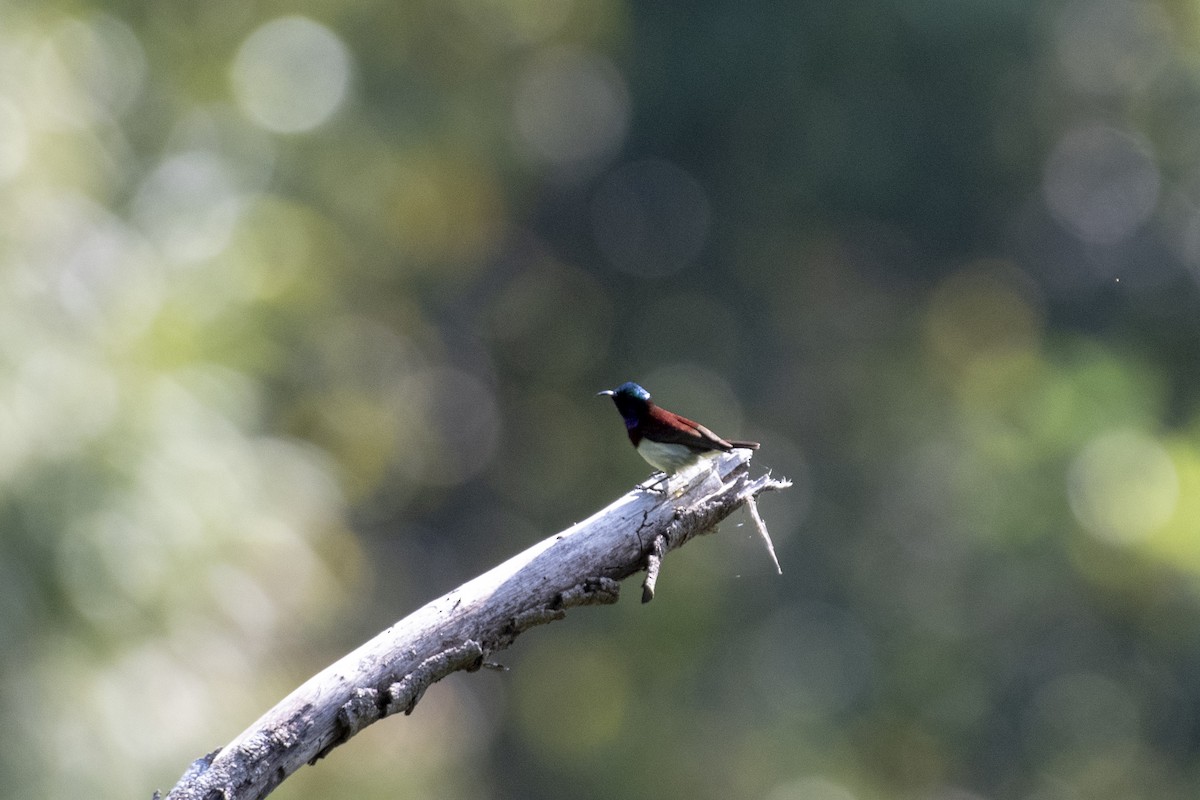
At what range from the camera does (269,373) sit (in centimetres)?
1290

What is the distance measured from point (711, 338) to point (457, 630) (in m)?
12.7

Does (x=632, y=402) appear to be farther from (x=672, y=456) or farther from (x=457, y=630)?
(x=457, y=630)

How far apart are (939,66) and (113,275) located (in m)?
9.72

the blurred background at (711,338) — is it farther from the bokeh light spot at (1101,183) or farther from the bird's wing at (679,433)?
the bird's wing at (679,433)

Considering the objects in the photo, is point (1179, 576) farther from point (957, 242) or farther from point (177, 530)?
point (177, 530)

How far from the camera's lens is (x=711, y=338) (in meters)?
16.0

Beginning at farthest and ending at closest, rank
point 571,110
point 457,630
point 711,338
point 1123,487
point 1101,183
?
point 571,110
point 711,338
point 1101,183
point 1123,487
point 457,630

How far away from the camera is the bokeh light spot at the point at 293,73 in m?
16.8

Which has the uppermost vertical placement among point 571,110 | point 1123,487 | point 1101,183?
point 571,110

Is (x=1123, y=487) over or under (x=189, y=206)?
under

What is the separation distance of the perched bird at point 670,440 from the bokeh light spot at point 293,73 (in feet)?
43.7

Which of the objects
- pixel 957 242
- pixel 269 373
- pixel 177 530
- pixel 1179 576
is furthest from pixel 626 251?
pixel 177 530

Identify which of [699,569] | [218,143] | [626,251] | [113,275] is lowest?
[699,569]

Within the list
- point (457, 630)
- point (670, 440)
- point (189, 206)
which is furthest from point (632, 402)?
point (189, 206)
